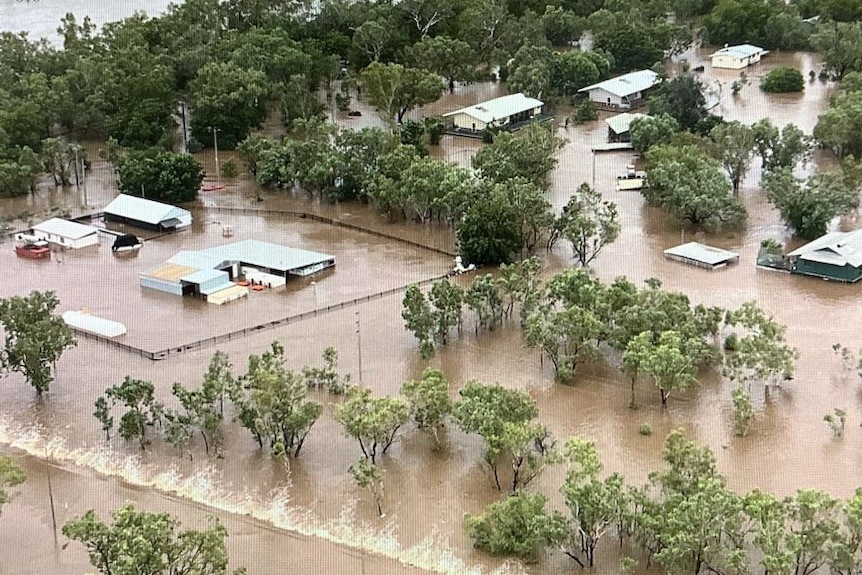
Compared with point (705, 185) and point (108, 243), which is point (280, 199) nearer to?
point (108, 243)

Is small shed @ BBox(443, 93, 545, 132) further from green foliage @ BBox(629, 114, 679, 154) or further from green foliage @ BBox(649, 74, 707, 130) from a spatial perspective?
green foliage @ BBox(629, 114, 679, 154)

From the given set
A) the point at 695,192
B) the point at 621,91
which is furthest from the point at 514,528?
the point at 621,91

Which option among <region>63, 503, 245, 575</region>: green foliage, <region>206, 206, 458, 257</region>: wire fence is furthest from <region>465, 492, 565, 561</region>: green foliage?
<region>206, 206, 458, 257</region>: wire fence

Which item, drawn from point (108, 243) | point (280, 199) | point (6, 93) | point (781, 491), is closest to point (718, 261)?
point (781, 491)

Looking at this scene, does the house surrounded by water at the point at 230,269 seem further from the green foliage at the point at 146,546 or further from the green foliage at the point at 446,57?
the green foliage at the point at 446,57

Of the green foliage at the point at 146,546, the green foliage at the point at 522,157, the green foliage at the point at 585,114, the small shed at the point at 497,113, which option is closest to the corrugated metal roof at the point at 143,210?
the green foliage at the point at 522,157
